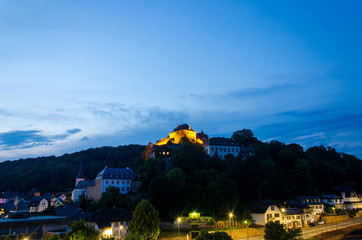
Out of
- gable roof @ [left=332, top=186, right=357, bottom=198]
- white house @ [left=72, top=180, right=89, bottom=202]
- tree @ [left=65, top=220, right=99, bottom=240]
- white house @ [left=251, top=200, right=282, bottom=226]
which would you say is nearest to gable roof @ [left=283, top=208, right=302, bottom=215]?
white house @ [left=251, top=200, right=282, bottom=226]

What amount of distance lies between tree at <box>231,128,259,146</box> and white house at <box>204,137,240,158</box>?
15.8 metres

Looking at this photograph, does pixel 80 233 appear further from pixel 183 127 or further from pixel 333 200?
pixel 183 127

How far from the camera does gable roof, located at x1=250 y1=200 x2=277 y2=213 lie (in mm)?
51172

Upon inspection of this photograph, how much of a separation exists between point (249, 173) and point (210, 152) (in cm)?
2324

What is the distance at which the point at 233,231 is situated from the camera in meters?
43.3

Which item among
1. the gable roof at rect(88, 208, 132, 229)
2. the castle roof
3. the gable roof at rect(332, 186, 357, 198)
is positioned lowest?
the gable roof at rect(88, 208, 132, 229)

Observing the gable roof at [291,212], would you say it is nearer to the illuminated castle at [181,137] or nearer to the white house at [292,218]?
the white house at [292,218]

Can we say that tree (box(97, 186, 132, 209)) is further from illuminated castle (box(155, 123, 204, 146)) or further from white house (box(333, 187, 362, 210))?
white house (box(333, 187, 362, 210))

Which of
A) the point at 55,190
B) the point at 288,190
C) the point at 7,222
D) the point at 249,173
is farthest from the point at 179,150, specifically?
the point at 55,190

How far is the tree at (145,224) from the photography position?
118 feet

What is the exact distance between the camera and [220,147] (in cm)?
8775

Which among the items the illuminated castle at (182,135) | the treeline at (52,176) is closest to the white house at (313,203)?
the illuminated castle at (182,135)

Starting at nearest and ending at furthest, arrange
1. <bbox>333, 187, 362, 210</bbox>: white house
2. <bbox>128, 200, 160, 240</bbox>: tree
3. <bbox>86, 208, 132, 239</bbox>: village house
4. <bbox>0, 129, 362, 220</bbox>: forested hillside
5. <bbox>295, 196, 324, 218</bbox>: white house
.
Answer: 1. <bbox>128, 200, 160, 240</bbox>: tree
2. <bbox>86, 208, 132, 239</bbox>: village house
3. <bbox>0, 129, 362, 220</bbox>: forested hillside
4. <bbox>295, 196, 324, 218</bbox>: white house
5. <bbox>333, 187, 362, 210</bbox>: white house

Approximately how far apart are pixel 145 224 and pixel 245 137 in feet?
263
